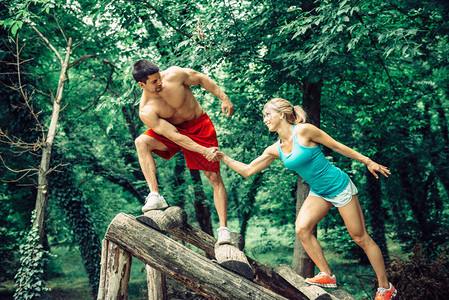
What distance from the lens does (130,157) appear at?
12.5m

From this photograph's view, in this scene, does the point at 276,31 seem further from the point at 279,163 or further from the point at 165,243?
the point at 279,163

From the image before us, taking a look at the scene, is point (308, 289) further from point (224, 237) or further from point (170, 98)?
point (170, 98)

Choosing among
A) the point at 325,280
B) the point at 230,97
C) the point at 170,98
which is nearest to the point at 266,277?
the point at 325,280

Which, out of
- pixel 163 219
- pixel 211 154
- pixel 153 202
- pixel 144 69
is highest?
pixel 144 69

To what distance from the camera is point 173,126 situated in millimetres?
3789

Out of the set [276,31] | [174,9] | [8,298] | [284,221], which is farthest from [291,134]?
[8,298]

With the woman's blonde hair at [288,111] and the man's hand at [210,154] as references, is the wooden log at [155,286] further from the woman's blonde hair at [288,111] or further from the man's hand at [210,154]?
the woman's blonde hair at [288,111]

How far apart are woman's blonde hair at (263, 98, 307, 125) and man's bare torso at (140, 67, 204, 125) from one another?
867 mm

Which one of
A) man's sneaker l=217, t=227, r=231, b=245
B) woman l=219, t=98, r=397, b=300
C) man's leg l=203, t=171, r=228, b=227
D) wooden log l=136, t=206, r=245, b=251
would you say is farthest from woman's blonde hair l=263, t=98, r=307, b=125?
wooden log l=136, t=206, r=245, b=251

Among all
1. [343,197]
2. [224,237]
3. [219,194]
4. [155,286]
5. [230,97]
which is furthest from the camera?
[230,97]

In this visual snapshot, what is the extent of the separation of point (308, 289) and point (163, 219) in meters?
1.49

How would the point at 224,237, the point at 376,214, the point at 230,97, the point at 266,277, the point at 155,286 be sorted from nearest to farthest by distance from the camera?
1. the point at 224,237
2. the point at 266,277
3. the point at 155,286
4. the point at 230,97
5. the point at 376,214

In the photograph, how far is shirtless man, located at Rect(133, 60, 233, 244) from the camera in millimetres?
3696

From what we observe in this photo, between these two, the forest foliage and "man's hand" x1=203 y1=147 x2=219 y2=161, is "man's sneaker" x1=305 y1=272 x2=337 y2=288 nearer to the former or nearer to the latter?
"man's hand" x1=203 y1=147 x2=219 y2=161
